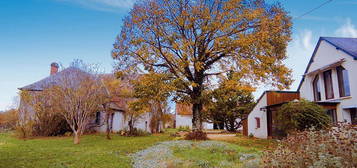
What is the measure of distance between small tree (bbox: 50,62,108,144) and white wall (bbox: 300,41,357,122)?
15.4 m

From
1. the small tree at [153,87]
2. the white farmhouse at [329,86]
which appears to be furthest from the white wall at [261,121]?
the small tree at [153,87]

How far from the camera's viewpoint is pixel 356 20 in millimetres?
12023

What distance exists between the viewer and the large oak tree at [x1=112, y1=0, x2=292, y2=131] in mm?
13297

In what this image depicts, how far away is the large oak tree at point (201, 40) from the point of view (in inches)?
523

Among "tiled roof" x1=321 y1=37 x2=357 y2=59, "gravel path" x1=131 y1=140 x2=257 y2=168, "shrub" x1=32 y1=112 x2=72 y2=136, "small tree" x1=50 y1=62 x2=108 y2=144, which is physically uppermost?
"tiled roof" x1=321 y1=37 x2=357 y2=59

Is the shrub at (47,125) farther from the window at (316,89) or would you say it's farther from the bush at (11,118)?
the window at (316,89)

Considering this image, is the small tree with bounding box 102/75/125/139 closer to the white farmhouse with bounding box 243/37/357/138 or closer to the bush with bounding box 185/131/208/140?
the bush with bounding box 185/131/208/140

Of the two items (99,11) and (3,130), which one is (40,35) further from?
(3,130)

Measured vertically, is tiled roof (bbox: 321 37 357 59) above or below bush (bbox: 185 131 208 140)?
above

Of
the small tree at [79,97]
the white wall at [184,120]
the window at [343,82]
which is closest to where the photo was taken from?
the window at [343,82]

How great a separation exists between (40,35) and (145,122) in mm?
17275

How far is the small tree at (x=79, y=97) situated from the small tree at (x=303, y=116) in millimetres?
12281

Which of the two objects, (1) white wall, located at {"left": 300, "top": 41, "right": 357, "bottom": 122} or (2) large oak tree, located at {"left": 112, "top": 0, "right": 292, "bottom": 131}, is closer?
(1) white wall, located at {"left": 300, "top": 41, "right": 357, "bottom": 122}

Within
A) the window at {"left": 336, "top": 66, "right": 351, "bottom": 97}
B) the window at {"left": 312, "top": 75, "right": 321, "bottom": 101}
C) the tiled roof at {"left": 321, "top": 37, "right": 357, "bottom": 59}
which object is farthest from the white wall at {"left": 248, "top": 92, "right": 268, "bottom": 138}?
the tiled roof at {"left": 321, "top": 37, "right": 357, "bottom": 59}
